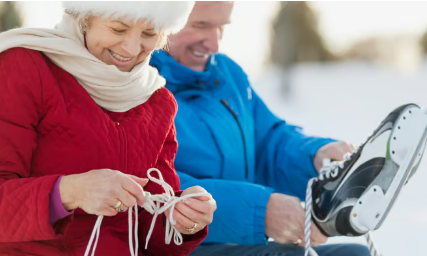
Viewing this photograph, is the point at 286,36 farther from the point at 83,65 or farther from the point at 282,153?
the point at 83,65

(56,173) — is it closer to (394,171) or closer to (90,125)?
(90,125)

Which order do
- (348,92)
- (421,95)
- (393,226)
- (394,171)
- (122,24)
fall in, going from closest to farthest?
(122,24)
(394,171)
(393,226)
(421,95)
(348,92)

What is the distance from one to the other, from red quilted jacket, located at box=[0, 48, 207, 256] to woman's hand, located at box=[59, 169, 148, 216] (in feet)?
0.13

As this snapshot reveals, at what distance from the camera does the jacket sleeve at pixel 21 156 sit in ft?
3.98

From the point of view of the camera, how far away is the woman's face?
135 centimetres

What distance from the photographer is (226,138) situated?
212 centimetres

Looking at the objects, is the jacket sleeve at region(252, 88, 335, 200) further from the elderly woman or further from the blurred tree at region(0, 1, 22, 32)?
the blurred tree at region(0, 1, 22, 32)

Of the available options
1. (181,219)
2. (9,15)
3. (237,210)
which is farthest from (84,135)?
(9,15)

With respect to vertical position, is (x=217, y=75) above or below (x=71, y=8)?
below

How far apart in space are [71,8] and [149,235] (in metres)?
0.60

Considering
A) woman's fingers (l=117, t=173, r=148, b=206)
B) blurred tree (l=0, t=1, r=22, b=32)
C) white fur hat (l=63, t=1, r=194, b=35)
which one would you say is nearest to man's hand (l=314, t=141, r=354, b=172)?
white fur hat (l=63, t=1, r=194, b=35)

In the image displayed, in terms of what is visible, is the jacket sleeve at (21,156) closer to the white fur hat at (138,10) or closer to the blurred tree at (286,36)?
the white fur hat at (138,10)

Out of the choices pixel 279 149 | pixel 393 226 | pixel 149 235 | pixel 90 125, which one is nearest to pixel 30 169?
pixel 90 125

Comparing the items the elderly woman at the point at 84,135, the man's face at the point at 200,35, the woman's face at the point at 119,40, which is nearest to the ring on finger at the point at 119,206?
the elderly woman at the point at 84,135
